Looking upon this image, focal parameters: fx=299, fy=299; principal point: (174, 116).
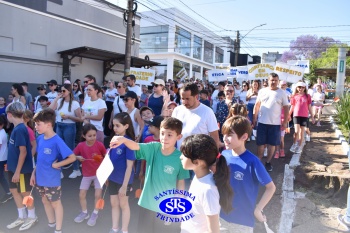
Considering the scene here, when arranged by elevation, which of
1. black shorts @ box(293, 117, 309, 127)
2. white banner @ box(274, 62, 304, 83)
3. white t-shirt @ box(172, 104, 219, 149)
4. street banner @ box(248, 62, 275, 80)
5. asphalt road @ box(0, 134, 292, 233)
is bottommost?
asphalt road @ box(0, 134, 292, 233)

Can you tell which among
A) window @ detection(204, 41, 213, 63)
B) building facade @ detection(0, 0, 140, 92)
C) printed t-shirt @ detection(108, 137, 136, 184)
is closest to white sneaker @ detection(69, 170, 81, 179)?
printed t-shirt @ detection(108, 137, 136, 184)

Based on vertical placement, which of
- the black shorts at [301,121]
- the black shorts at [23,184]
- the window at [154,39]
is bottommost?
the black shorts at [23,184]

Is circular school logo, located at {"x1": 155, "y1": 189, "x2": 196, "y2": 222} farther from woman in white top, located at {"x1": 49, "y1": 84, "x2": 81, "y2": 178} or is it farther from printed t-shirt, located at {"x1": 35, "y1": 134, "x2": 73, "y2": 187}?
woman in white top, located at {"x1": 49, "y1": 84, "x2": 81, "y2": 178}

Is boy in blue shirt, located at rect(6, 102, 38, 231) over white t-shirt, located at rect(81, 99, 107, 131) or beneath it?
beneath

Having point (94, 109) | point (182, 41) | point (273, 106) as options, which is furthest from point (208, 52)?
point (94, 109)

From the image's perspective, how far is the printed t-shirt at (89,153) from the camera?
3.94 metres

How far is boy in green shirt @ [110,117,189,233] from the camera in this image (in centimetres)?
263

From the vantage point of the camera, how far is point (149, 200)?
2650mm

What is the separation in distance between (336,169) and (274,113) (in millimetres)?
1532

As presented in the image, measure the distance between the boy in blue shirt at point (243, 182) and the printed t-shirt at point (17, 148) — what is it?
265 centimetres

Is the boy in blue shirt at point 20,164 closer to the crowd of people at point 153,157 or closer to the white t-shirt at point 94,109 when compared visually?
the crowd of people at point 153,157

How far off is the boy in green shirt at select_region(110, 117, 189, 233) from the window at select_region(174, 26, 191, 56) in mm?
33467

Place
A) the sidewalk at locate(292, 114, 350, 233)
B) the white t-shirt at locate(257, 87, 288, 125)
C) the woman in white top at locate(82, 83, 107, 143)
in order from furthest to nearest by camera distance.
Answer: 1. the white t-shirt at locate(257, 87, 288, 125)
2. the woman in white top at locate(82, 83, 107, 143)
3. the sidewalk at locate(292, 114, 350, 233)

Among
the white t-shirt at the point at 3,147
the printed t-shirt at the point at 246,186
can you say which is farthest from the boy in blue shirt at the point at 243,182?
the white t-shirt at the point at 3,147
